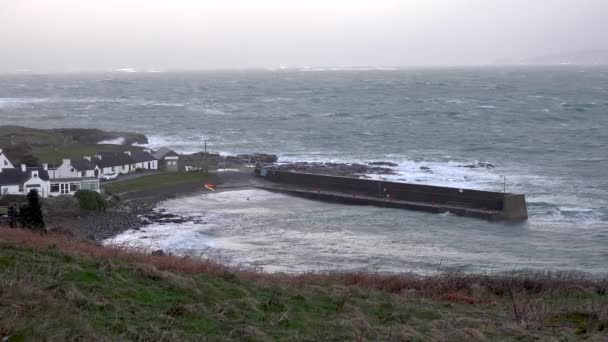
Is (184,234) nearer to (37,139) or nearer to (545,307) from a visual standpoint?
(545,307)

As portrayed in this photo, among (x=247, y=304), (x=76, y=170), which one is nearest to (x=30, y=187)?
(x=76, y=170)

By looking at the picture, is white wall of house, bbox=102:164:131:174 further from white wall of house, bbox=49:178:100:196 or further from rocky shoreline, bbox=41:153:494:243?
white wall of house, bbox=49:178:100:196

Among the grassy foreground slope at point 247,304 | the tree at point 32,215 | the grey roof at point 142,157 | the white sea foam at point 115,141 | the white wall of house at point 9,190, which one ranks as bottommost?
the white sea foam at point 115,141

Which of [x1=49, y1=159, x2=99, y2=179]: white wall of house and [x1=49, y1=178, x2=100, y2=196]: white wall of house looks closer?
[x1=49, y1=178, x2=100, y2=196]: white wall of house

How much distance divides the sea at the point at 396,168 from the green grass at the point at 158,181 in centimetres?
270

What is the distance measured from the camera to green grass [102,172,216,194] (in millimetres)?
36094

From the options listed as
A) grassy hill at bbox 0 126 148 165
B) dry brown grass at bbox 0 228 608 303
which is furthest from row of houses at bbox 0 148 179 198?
dry brown grass at bbox 0 228 608 303

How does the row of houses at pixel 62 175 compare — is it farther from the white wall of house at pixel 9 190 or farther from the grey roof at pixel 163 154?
the grey roof at pixel 163 154

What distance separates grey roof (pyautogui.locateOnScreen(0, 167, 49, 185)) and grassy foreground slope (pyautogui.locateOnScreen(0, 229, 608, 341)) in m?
20.5

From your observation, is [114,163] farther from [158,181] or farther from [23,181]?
[23,181]

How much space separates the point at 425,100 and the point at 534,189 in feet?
205

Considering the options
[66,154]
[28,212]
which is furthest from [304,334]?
[66,154]

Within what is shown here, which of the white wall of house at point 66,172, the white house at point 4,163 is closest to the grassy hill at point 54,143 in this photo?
the white house at point 4,163

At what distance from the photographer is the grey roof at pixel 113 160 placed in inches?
1539
